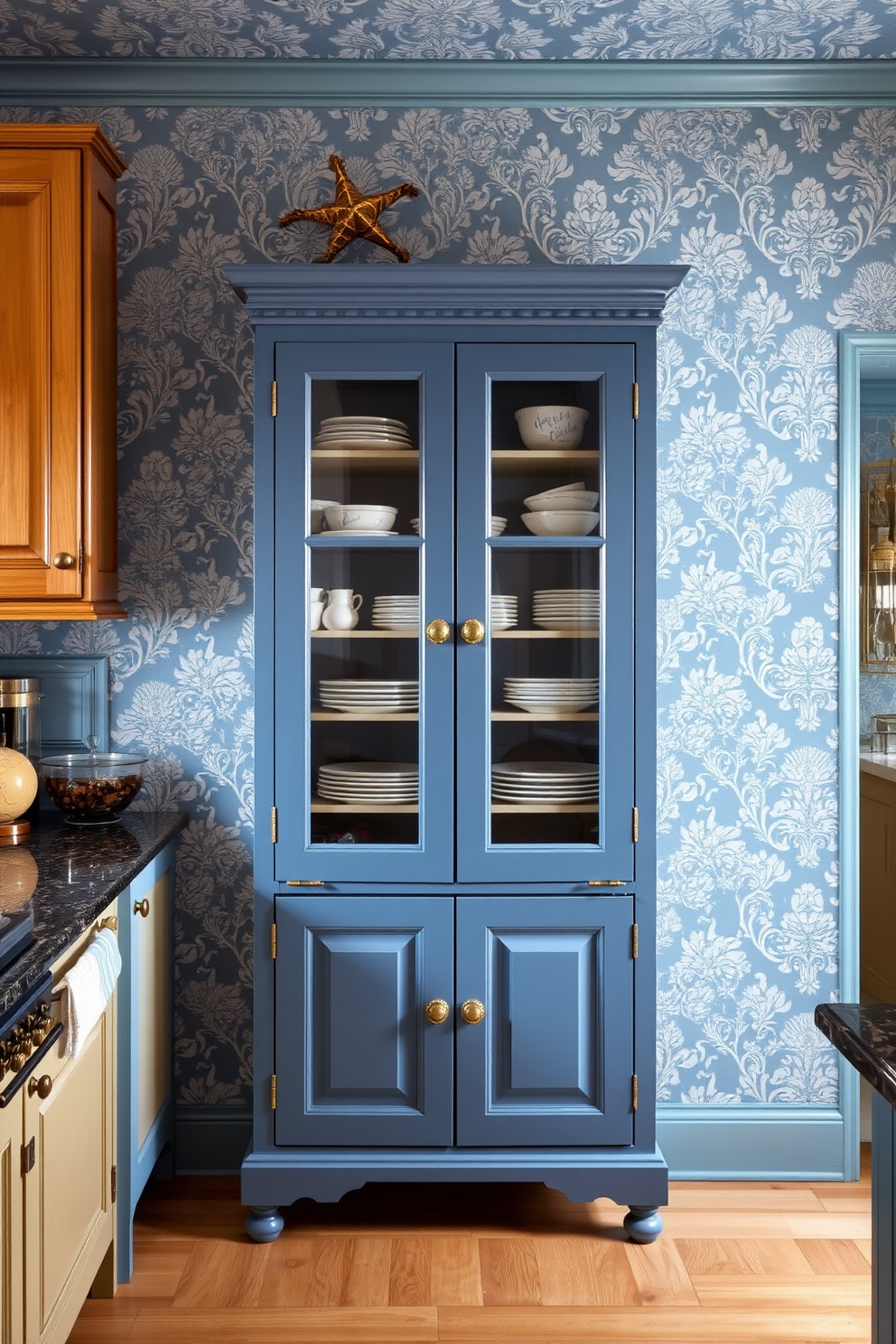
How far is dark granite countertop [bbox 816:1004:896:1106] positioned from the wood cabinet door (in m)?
1.75

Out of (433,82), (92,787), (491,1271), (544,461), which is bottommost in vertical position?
(491,1271)

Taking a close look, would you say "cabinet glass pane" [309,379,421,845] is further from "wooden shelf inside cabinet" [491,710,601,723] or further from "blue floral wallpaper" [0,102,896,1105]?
"blue floral wallpaper" [0,102,896,1105]

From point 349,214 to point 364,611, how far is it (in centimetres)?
95

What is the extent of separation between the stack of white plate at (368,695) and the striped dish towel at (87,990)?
67cm

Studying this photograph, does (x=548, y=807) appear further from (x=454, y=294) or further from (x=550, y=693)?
(x=454, y=294)

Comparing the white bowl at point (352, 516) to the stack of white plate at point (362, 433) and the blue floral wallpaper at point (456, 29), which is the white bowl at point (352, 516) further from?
the blue floral wallpaper at point (456, 29)

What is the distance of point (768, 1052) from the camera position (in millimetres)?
2705

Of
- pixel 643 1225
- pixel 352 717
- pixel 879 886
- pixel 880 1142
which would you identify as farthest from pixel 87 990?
pixel 879 886

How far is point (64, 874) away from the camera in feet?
6.47

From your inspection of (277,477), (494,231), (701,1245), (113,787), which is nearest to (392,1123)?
(701,1245)

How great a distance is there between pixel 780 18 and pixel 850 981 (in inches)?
90.6

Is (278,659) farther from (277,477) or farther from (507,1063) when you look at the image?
(507,1063)

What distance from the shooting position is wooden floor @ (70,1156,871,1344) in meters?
2.06

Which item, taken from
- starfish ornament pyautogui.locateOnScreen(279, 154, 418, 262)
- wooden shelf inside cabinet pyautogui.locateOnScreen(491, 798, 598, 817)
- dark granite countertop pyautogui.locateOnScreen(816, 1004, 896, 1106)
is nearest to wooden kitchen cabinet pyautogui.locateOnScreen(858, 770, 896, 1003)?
wooden shelf inside cabinet pyautogui.locateOnScreen(491, 798, 598, 817)
